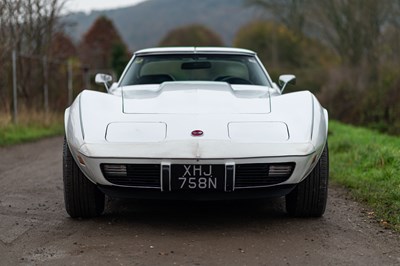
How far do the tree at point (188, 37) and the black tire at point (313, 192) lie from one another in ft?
260

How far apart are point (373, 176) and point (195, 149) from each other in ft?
9.92

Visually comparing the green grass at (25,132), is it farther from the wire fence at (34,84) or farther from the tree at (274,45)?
the tree at (274,45)

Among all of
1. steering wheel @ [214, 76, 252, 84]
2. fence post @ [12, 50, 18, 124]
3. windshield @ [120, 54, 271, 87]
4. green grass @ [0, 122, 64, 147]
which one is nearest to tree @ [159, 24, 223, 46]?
green grass @ [0, 122, 64, 147]

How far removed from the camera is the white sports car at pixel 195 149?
3848 millimetres

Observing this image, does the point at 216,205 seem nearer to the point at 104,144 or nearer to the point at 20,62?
the point at 104,144

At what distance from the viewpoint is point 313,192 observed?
4254 mm

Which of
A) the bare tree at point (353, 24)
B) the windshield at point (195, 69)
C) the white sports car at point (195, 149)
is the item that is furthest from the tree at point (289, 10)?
the white sports car at point (195, 149)

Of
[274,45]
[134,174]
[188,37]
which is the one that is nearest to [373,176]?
[134,174]

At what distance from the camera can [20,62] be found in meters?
15.5

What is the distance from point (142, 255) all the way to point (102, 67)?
56977 mm

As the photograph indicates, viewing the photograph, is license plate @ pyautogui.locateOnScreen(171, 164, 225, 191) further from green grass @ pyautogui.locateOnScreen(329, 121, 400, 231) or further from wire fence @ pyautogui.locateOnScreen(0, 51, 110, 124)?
wire fence @ pyautogui.locateOnScreen(0, 51, 110, 124)

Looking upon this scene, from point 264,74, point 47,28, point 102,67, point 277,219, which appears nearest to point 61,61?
point 47,28

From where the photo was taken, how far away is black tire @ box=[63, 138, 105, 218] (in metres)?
4.23

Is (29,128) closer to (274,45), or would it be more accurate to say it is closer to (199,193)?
(199,193)
